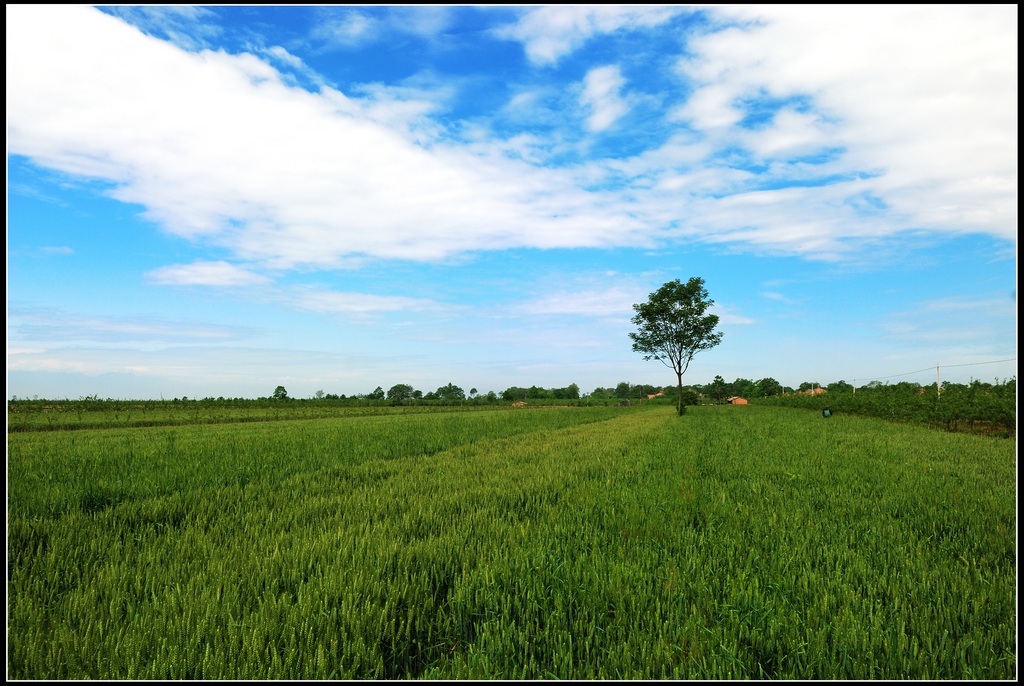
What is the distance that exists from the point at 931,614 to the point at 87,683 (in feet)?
16.6

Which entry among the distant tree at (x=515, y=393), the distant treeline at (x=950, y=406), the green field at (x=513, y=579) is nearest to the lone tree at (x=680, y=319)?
the distant treeline at (x=950, y=406)

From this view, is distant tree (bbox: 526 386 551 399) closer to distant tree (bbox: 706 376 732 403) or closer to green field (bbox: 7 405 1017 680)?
distant tree (bbox: 706 376 732 403)

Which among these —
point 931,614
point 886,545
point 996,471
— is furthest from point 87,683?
point 996,471

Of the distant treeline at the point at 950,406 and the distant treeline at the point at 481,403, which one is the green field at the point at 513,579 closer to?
the distant treeline at the point at 481,403

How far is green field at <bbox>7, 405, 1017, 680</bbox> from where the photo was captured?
8.68ft

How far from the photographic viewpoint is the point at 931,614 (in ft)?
10.5

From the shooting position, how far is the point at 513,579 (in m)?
3.61

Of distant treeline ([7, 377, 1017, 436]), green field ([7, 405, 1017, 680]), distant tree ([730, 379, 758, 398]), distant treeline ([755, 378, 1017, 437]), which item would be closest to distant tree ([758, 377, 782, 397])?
distant tree ([730, 379, 758, 398])

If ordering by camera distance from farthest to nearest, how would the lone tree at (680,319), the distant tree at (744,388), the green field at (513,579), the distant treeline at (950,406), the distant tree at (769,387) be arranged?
the distant tree at (744,388) < the distant tree at (769,387) < the lone tree at (680,319) < the distant treeline at (950,406) < the green field at (513,579)

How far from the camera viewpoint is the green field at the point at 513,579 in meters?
2.64

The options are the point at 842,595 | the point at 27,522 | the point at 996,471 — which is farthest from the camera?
the point at 996,471

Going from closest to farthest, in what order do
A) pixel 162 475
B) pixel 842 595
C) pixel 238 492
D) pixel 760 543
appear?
pixel 842 595 < pixel 760 543 < pixel 238 492 < pixel 162 475

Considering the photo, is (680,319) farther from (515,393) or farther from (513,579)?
(515,393)

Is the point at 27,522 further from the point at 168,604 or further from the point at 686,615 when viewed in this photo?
the point at 686,615
